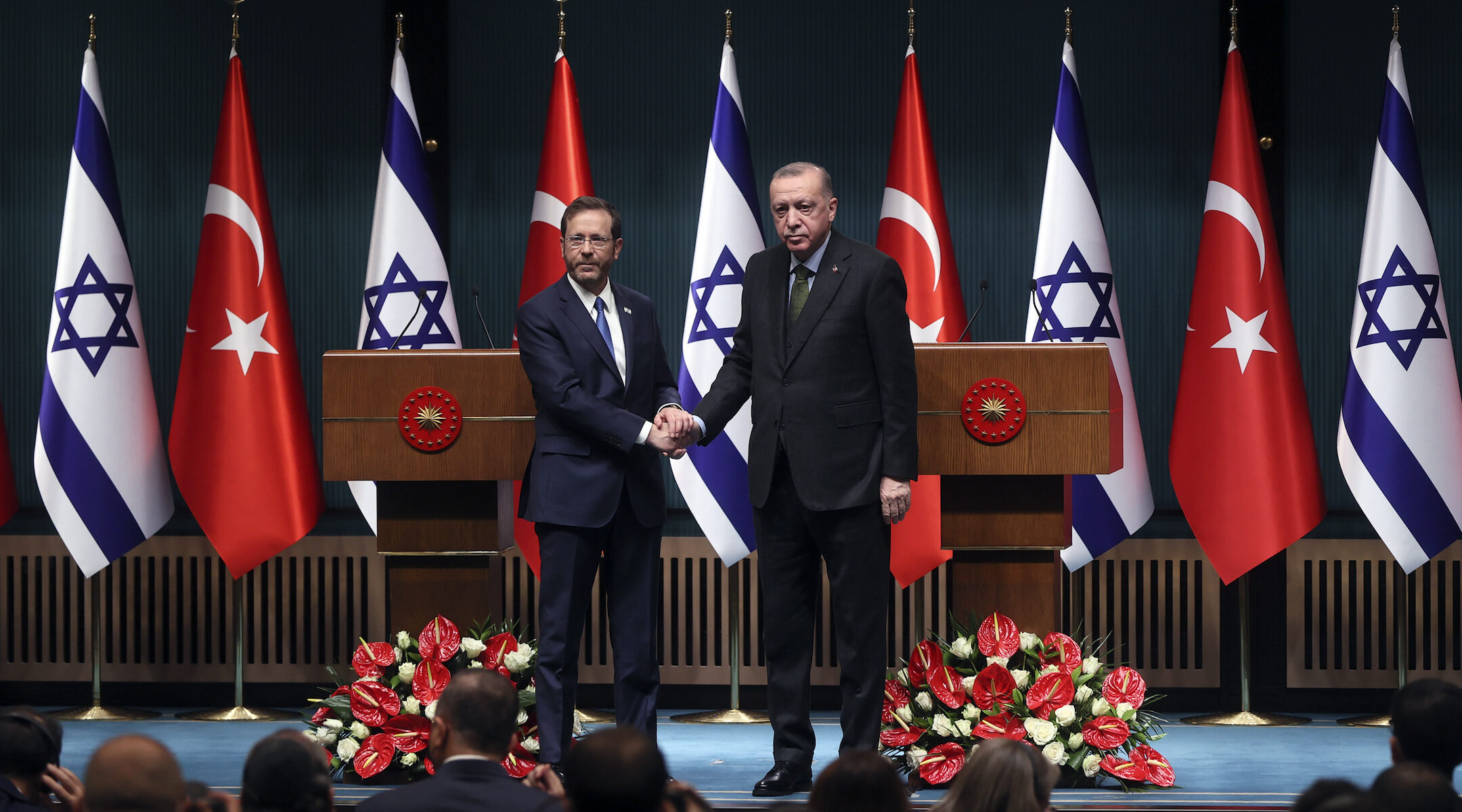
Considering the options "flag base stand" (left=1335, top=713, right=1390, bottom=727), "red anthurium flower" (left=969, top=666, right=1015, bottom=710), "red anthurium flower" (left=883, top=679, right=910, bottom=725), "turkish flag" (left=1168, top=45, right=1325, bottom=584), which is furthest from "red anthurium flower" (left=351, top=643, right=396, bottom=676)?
"flag base stand" (left=1335, top=713, right=1390, bottom=727)

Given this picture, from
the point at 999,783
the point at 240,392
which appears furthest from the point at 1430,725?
the point at 240,392

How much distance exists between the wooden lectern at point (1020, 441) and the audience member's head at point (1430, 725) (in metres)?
1.29

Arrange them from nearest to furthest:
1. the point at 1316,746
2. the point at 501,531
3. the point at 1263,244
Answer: the point at 501,531, the point at 1316,746, the point at 1263,244

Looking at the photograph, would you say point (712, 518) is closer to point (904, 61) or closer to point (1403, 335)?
point (904, 61)

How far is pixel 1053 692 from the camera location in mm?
3539

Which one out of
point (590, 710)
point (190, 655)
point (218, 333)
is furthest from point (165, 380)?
point (590, 710)

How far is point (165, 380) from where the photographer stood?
5.46m

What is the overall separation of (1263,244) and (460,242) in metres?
2.94

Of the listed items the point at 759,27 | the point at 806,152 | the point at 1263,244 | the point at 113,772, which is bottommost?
the point at 113,772

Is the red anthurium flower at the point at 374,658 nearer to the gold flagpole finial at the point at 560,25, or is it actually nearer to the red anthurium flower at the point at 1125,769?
the red anthurium flower at the point at 1125,769

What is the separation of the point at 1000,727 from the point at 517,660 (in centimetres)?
127

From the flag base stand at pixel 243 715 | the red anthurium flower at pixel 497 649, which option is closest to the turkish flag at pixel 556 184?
the flag base stand at pixel 243 715

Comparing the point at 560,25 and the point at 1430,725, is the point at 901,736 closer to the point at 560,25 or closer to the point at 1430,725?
the point at 1430,725

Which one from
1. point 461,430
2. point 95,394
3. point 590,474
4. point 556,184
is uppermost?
point 556,184
